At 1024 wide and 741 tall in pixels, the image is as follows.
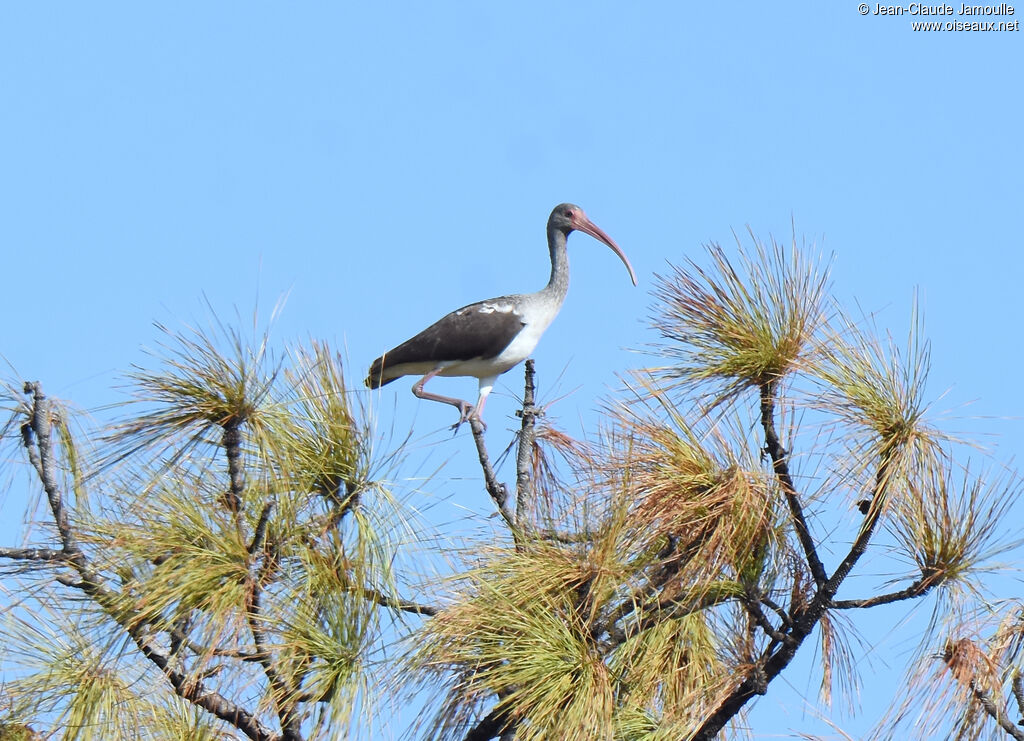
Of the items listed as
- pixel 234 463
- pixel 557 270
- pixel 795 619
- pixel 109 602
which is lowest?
pixel 795 619

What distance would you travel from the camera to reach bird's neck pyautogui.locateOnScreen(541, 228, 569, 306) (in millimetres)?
6691

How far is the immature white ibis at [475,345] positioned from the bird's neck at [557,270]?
72 millimetres

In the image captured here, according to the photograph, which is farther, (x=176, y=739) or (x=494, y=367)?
(x=494, y=367)

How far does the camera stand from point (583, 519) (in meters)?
3.21

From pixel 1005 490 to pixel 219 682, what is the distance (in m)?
1.72

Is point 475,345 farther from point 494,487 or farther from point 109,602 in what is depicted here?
point 109,602

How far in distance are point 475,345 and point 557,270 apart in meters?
0.83

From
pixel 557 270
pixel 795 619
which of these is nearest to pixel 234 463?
pixel 795 619

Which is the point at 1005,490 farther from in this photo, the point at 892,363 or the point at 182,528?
the point at 182,528

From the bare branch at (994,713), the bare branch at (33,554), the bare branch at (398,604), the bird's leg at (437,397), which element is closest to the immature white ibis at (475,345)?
the bird's leg at (437,397)

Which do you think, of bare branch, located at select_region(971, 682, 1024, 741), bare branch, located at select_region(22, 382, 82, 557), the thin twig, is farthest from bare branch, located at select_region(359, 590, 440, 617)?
bare branch, located at select_region(971, 682, 1024, 741)

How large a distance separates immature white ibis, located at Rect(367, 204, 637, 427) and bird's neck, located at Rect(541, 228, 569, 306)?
Answer: 2.8 inches

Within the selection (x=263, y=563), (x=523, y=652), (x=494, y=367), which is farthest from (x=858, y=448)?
(x=494, y=367)

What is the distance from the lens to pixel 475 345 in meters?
6.20
